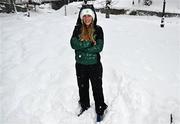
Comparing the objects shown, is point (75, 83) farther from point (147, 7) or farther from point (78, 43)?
point (147, 7)

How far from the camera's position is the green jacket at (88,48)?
6551mm

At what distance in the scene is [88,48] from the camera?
657 centimetres

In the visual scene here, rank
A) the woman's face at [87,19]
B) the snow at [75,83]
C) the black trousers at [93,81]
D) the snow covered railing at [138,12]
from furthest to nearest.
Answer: the snow covered railing at [138,12], the snow at [75,83], the black trousers at [93,81], the woman's face at [87,19]

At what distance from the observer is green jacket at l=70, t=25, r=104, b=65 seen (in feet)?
21.5

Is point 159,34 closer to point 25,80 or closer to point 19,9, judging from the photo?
point 25,80

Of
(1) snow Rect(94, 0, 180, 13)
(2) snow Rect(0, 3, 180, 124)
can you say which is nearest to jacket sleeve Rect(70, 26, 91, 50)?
(2) snow Rect(0, 3, 180, 124)

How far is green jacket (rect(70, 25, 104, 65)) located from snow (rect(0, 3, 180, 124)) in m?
1.29

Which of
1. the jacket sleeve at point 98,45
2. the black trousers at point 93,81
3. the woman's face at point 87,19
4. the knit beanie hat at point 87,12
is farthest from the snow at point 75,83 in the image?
the knit beanie hat at point 87,12

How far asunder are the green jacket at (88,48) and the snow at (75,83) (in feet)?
4.22

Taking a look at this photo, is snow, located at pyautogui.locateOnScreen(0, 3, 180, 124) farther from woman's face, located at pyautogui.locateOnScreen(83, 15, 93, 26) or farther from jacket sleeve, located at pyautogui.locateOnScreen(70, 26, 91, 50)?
woman's face, located at pyautogui.locateOnScreen(83, 15, 93, 26)

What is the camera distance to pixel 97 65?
6.79m

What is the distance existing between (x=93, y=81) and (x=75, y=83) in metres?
1.73

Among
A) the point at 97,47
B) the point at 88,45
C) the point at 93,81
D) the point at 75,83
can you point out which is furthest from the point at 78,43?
the point at 75,83

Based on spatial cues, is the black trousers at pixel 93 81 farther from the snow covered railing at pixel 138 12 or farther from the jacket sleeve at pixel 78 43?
the snow covered railing at pixel 138 12
